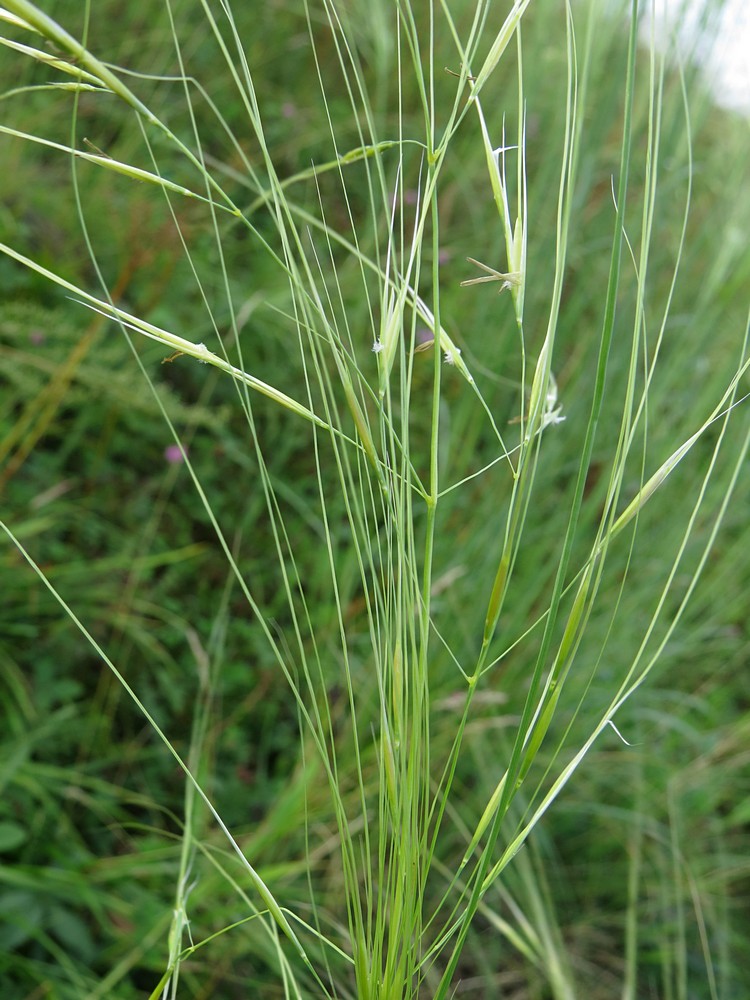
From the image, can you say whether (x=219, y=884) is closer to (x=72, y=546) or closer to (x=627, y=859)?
(x=72, y=546)

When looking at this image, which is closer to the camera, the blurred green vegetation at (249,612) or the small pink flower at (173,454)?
the blurred green vegetation at (249,612)

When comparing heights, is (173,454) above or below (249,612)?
above

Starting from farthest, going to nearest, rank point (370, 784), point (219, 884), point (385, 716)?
1. point (370, 784)
2. point (219, 884)
3. point (385, 716)

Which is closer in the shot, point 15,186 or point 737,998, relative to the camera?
point 737,998

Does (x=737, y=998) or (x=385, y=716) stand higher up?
(x=385, y=716)

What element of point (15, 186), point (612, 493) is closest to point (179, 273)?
point (15, 186)

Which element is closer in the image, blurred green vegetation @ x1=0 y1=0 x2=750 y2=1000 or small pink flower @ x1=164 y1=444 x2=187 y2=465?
blurred green vegetation @ x1=0 y1=0 x2=750 y2=1000

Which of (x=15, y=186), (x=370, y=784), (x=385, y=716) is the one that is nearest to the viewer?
(x=385, y=716)

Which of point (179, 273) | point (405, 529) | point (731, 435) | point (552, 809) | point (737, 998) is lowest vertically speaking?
point (737, 998)
